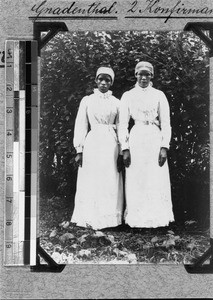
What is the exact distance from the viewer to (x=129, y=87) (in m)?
1.10

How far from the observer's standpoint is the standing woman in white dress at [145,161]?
1.09 m

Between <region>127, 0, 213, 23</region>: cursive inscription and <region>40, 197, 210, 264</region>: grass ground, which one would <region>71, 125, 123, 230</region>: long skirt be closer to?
<region>40, 197, 210, 264</region>: grass ground

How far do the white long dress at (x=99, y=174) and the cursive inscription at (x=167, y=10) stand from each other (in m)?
0.27

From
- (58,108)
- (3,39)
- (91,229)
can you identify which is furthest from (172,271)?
(3,39)

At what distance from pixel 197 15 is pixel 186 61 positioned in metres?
0.13

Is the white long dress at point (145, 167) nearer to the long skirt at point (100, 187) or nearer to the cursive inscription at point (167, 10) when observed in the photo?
the long skirt at point (100, 187)

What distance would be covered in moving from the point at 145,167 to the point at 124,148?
8cm

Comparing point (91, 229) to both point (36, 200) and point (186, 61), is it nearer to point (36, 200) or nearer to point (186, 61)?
point (36, 200)

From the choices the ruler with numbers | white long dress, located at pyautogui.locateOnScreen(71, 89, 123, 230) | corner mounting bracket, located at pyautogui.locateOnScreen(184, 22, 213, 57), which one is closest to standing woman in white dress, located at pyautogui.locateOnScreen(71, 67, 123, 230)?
white long dress, located at pyautogui.locateOnScreen(71, 89, 123, 230)

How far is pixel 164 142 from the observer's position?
3.59 ft

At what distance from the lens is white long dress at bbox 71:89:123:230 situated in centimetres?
109

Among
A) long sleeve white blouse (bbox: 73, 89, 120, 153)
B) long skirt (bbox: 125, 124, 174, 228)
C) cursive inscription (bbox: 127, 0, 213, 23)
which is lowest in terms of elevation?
long skirt (bbox: 125, 124, 174, 228)

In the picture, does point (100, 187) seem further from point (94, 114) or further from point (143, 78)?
point (143, 78)

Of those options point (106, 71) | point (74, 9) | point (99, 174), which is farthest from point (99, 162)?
point (74, 9)
